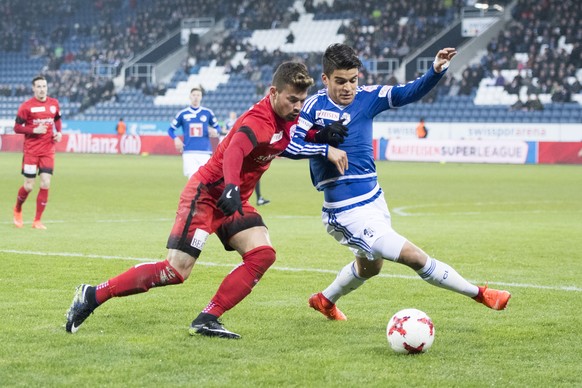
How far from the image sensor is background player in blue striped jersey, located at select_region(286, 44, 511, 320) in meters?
6.64

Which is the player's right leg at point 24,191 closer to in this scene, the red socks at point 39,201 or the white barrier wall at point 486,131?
the red socks at point 39,201

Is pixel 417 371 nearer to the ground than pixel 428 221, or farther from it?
farther from it

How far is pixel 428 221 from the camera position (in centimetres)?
1602

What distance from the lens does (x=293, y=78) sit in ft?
20.2

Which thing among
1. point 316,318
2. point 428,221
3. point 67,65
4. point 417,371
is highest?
point 417,371

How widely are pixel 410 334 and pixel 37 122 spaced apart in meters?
10.7

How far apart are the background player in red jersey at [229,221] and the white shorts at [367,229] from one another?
0.44 metres

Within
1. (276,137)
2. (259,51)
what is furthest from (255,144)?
(259,51)

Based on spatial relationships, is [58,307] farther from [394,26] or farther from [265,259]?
[394,26]

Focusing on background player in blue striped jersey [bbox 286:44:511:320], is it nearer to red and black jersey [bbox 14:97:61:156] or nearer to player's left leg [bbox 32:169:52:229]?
player's left leg [bbox 32:169:52:229]

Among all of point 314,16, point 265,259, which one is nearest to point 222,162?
point 265,259

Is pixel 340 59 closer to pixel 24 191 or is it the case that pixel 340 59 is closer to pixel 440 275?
pixel 440 275

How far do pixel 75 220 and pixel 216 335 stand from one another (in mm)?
9867

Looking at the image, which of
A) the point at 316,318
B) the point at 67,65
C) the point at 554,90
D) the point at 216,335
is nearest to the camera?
the point at 216,335
